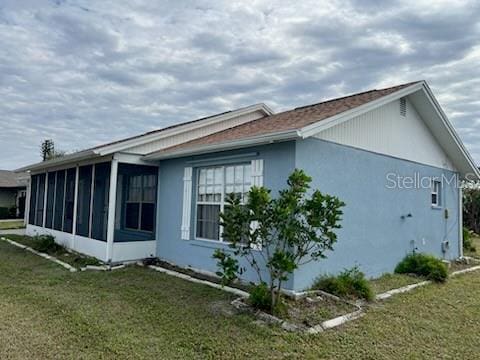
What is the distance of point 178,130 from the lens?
35.0 ft

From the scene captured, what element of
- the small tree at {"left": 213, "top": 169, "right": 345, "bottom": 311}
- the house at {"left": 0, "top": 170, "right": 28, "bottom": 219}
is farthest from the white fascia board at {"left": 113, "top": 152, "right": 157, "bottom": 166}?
the house at {"left": 0, "top": 170, "right": 28, "bottom": 219}

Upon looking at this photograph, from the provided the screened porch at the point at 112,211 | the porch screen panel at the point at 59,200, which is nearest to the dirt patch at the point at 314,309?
the screened porch at the point at 112,211

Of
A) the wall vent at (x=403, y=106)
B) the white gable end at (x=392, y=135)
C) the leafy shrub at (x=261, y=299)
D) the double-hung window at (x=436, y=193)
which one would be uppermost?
the wall vent at (x=403, y=106)

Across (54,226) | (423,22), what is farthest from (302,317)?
(54,226)

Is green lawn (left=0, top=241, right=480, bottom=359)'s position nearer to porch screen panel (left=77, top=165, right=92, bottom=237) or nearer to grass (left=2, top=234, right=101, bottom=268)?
grass (left=2, top=234, right=101, bottom=268)

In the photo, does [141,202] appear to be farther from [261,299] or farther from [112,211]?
[261,299]

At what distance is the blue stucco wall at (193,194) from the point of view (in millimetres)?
6910

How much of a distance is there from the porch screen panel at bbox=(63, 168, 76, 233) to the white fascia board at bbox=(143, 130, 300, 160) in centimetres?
375

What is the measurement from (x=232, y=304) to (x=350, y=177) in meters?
3.75

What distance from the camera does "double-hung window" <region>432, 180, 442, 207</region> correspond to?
11281 mm

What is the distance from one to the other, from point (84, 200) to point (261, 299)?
720 cm

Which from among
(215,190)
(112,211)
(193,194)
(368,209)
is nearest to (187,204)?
(193,194)

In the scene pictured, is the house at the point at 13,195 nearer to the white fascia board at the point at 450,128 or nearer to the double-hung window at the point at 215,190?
the double-hung window at the point at 215,190

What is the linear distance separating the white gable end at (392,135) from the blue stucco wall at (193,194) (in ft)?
3.39
